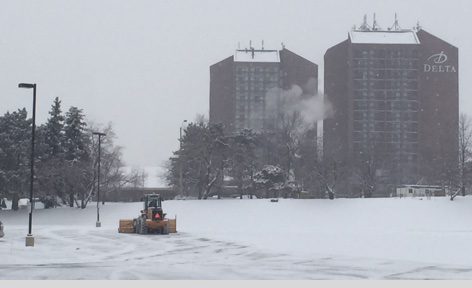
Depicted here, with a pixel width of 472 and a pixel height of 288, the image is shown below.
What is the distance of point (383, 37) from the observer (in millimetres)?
151875

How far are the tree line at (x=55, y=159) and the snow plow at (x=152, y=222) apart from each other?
2903 cm

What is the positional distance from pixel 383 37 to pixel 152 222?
378ft

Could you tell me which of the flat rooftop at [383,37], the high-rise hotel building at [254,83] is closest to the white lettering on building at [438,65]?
the flat rooftop at [383,37]

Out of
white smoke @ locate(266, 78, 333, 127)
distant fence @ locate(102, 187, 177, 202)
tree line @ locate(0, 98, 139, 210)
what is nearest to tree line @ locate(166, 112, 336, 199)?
tree line @ locate(0, 98, 139, 210)

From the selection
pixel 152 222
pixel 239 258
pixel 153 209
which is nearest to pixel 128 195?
pixel 153 209

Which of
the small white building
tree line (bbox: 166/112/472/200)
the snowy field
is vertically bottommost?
the snowy field

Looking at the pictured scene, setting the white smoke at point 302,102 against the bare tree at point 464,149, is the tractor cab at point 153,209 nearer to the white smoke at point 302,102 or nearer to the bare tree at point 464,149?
the bare tree at point 464,149

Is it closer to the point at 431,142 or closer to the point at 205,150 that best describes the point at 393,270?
the point at 205,150

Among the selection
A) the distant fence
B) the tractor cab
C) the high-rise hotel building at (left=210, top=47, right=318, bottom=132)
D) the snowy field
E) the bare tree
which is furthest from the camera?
the high-rise hotel building at (left=210, top=47, right=318, bottom=132)

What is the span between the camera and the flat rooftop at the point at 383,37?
15069cm

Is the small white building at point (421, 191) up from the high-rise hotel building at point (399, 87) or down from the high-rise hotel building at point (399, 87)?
down

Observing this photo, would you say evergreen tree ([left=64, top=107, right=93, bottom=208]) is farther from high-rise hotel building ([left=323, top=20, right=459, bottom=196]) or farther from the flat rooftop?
the flat rooftop

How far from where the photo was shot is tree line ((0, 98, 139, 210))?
7581cm

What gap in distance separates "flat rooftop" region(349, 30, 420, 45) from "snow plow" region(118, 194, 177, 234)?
109 metres
